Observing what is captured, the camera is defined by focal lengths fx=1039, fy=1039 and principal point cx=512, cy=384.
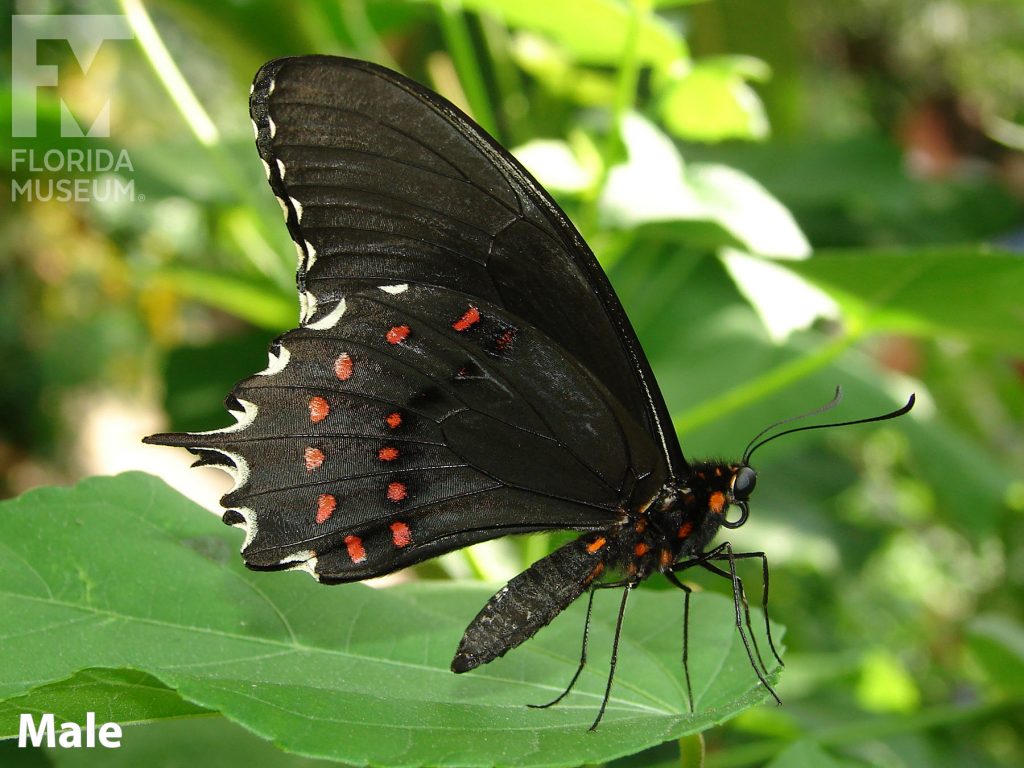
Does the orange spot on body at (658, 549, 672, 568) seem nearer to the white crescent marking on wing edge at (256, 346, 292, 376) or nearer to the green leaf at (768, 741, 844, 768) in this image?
the green leaf at (768, 741, 844, 768)

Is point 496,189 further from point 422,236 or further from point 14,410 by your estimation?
point 14,410

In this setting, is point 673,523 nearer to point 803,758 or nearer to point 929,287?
point 803,758

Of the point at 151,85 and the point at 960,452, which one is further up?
the point at 151,85

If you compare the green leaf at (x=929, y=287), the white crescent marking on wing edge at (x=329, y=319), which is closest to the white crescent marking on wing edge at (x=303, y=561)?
the white crescent marking on wing edge at (x=329, y=319)

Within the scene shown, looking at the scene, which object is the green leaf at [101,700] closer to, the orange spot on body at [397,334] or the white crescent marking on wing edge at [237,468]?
the white crescent marking on wing edge at [237,468]

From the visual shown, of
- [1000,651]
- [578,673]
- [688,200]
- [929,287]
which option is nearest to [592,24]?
[688,200]

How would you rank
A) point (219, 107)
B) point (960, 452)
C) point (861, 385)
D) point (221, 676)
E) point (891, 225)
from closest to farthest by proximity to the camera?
point (221, 676) < point (861, 385) < point (960, 452) < point (891, 225) < point (219, 107)

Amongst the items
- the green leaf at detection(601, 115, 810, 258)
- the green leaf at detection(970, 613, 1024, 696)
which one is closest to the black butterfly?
the green leaf at detection(601, 115, 810, 258)

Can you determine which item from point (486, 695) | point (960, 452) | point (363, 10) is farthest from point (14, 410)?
point (486, 695)
